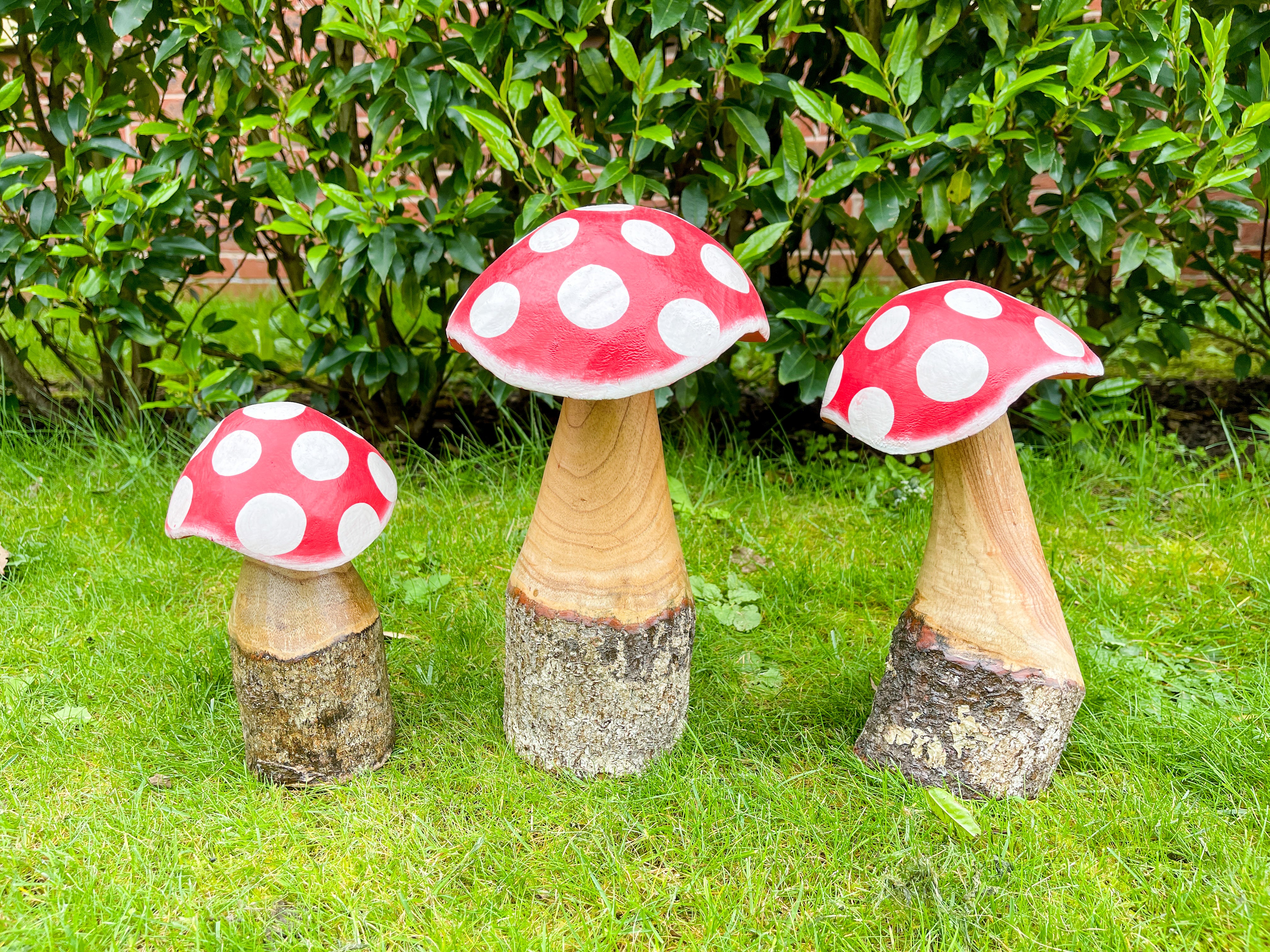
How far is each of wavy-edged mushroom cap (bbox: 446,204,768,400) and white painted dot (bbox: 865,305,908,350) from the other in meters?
0.22

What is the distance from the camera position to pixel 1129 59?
256 cm

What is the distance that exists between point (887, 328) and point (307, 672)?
1.29m

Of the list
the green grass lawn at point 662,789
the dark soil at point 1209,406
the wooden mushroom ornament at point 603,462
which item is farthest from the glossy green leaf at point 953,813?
the dark soil at point 1209,406

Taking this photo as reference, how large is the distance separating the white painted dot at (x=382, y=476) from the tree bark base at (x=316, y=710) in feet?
0.97

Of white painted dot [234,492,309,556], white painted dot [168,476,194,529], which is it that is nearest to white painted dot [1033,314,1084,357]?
white painted dot [234,492,309,556]

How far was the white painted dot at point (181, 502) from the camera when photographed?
5.81ft

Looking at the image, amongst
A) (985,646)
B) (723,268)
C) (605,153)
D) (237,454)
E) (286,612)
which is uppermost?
(723,268)

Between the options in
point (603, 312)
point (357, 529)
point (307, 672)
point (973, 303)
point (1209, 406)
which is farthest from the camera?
point (1209, 406)

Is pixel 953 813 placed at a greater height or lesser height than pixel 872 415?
lesser

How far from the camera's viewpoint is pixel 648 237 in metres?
1.69

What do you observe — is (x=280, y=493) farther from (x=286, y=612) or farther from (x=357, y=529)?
(x=286, y=612)

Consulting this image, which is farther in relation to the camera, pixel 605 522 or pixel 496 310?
pixel 605 522

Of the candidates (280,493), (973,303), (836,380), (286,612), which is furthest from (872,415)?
(286,612)

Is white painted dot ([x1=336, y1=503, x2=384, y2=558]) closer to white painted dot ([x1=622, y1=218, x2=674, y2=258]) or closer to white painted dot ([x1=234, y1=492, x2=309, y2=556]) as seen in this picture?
white painted dot ([x1=234, y1=492, x2=309, y2=556])
